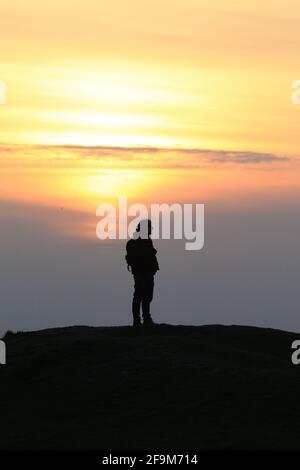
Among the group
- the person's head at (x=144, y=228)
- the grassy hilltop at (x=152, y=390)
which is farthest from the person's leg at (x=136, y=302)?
the person's head at (x=144, y=228)

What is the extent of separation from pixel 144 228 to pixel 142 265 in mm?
1221

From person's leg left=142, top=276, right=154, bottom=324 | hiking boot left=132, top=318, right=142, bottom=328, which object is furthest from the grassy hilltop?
person's leg left=142, top=276, right=154, bottom=324

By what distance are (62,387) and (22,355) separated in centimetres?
346

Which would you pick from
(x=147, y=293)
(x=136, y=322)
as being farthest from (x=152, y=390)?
(x=136, y=322)

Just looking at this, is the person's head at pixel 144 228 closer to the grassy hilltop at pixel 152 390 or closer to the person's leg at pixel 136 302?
the person's leg at pixel 136 302

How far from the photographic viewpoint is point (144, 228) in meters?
33.8

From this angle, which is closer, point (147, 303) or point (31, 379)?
point (31, 379)

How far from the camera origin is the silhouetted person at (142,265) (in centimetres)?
3428

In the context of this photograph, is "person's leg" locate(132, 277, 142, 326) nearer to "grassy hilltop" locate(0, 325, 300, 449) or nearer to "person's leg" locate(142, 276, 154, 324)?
"person's leg" locate(142, 276, 154, 324)

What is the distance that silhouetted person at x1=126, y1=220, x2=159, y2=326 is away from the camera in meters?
34.3

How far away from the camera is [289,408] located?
27219 mm
